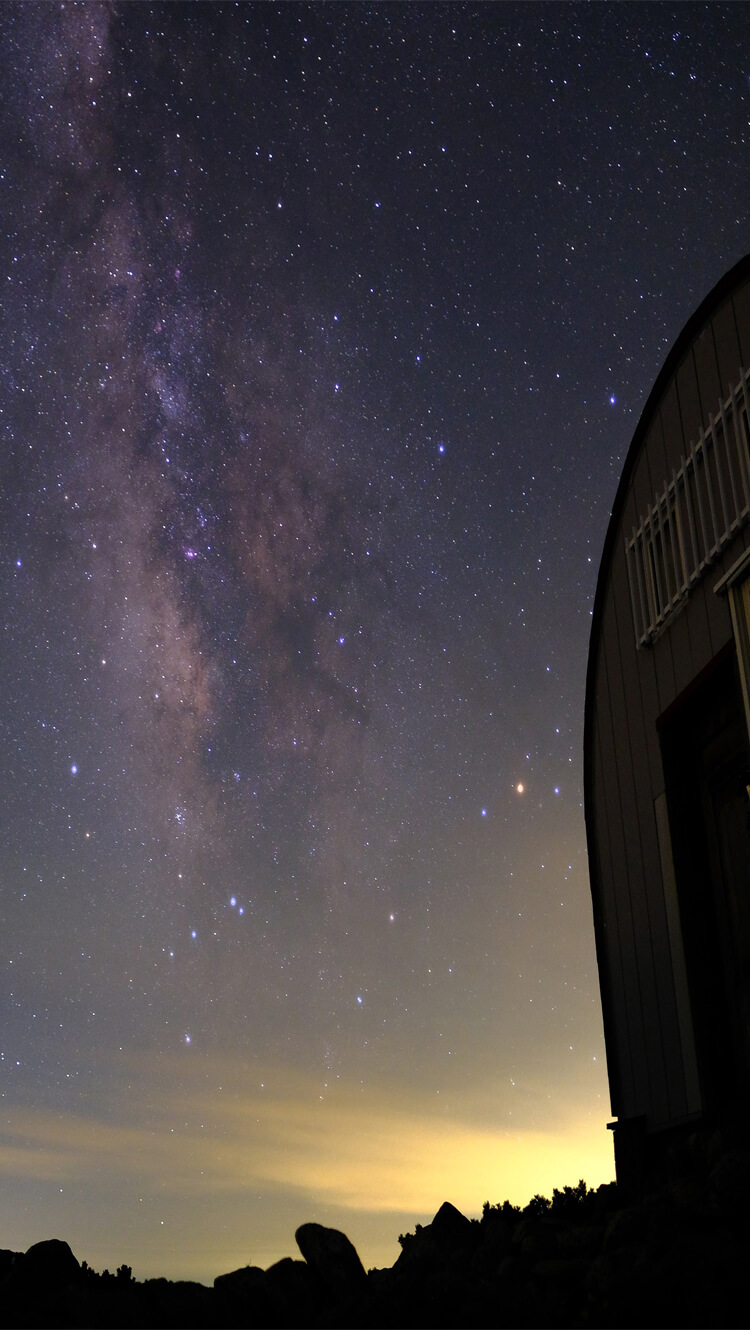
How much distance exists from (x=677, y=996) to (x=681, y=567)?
3.10 meters

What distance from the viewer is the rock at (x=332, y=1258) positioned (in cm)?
613

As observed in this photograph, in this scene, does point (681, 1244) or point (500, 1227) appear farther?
point (500, 1227)

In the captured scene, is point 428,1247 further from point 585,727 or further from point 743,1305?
point 585,727

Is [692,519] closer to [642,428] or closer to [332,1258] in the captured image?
[642,428]

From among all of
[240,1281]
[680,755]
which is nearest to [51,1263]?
[240,1281]

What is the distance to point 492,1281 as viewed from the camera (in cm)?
520

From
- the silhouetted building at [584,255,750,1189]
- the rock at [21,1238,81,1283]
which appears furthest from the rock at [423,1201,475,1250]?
the rock at [21,1238,81,1283]

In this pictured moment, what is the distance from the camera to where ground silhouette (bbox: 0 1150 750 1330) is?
4652mm

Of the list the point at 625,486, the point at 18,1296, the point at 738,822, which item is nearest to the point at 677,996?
the point at 738,822

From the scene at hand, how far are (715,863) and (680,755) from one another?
0.84 meters

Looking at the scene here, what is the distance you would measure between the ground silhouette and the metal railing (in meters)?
3.86

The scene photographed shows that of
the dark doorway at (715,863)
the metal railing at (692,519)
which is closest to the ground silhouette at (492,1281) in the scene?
the dark doorway at (715,863)

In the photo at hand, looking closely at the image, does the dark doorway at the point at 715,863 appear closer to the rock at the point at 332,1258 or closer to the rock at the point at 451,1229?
the rock at the point at 451,1229

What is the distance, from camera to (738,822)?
27.9ft
